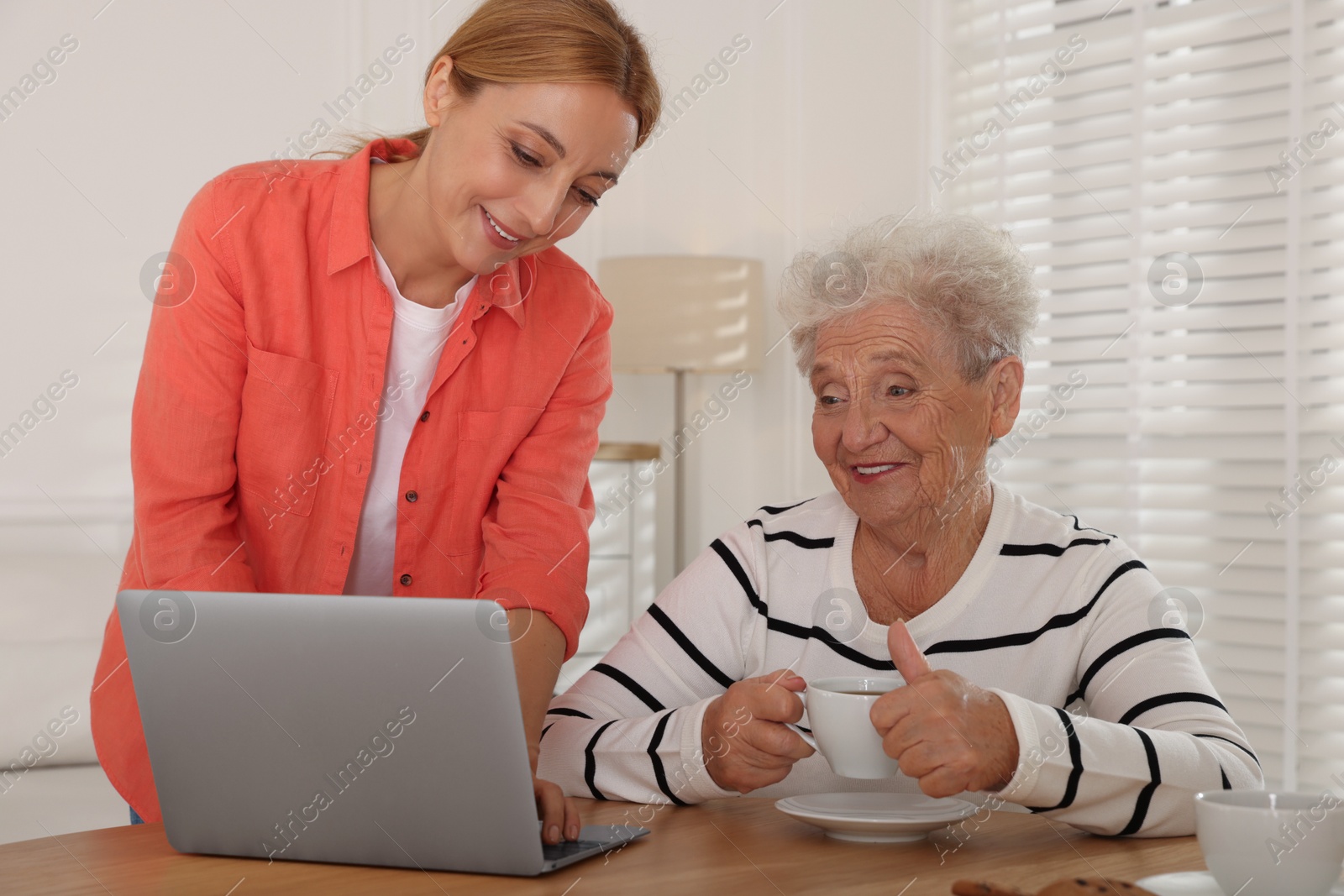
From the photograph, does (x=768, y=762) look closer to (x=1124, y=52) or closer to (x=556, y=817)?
(x=556, y=817)

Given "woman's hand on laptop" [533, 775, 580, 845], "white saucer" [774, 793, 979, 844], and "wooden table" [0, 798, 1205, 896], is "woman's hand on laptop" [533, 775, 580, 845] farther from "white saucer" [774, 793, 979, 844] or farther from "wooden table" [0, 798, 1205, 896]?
"white saucer" [774, 793, 979, 844]

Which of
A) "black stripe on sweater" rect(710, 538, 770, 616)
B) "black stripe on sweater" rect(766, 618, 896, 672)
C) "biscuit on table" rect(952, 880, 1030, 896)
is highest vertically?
"black stripe on sweater" rect(710, 538, 770, 616)

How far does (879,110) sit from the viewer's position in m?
3.62

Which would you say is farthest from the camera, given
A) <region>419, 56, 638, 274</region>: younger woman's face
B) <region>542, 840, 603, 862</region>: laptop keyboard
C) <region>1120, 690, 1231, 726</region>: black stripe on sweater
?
<region>419, 56, 638, 274</region>: younger woman's face

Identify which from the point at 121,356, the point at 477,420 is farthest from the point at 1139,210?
the point at 121,356

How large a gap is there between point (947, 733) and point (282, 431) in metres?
0.87

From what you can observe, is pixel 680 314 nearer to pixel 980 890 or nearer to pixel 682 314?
pixel 682 314

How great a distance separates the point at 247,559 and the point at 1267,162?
237 cm

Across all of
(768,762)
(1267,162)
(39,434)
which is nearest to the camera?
(768,762)

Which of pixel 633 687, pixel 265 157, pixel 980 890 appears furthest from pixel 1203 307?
pixel 265 157

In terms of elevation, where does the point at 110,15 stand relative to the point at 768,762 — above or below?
above

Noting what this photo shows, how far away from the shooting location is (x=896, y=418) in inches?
59.1

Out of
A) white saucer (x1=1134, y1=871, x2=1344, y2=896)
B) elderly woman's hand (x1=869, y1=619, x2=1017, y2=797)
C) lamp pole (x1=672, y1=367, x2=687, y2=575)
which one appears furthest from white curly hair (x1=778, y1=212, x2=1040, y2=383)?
lamp pole (x1=672, y1=367, x2=687, y2=575)

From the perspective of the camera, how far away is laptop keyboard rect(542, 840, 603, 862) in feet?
3.12
